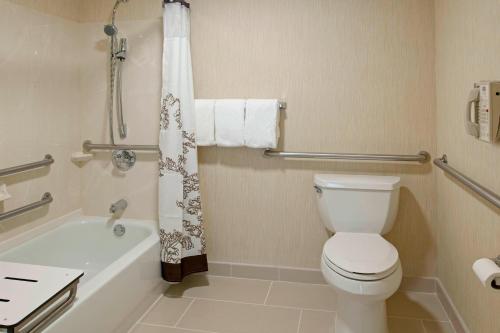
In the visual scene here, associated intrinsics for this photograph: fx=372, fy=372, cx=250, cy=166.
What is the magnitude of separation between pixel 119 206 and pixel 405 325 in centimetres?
188

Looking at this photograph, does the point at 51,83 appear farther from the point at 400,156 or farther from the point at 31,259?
the point at 400,156

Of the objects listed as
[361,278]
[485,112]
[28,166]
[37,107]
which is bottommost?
[361,278]

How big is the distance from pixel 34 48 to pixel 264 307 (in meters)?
2.01

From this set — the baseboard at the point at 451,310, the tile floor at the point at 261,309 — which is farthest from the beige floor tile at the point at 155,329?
the baseboard at the point at 451,310

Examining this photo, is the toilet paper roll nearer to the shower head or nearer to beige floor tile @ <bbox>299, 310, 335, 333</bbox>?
beige floor tile @ <bbox>299, 310, 335, 333</bbox>

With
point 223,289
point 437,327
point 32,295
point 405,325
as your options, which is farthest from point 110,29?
point 437,327

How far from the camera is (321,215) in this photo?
2.18 meters

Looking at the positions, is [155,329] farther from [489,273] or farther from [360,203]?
[489,273]

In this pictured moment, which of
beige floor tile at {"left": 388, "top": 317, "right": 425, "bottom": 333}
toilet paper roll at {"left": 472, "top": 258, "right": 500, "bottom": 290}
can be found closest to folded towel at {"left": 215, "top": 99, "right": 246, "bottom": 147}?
beige floor tile at {"left": 388, "top": 317, "right": 425, "bottom": 333}

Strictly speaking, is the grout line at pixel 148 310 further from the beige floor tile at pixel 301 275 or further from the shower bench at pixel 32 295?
the beige floor tile at pixel 301 275

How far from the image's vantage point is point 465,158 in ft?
5.67

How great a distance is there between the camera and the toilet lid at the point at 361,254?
63.7 inches

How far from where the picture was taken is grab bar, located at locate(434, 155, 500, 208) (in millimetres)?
1344

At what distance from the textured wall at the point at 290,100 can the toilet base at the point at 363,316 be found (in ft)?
2.09
